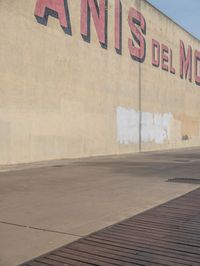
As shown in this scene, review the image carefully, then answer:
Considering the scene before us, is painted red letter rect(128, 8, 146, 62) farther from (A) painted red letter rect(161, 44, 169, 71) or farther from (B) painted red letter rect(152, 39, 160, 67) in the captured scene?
(A) painted red letter rect(161, 44, 169, 71)

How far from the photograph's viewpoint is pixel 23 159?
20.4 metres

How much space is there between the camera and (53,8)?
2233 centimetres

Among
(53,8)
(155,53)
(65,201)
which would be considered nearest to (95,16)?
(53,8)

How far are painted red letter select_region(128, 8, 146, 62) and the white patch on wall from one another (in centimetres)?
370

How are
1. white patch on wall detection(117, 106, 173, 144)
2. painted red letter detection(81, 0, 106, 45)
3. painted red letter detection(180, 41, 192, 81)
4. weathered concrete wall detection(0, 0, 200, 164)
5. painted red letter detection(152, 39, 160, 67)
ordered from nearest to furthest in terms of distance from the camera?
1. weathered concrete wall detection(0, 0, 200, 164)
2. painted red letter detection(81, 0, 106, 45)
3. white patch on wall detection(117, 106, 173, 144)
4. painted red letter detection(152, 39, 160, 67)
5. painted red letter detection(180, 41, 192, 81)

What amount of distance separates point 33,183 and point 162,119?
76.9 feet

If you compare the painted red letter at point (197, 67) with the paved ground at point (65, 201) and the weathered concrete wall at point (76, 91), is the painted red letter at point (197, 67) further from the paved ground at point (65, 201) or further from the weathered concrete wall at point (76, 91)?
the paved ground at point (65, 201)

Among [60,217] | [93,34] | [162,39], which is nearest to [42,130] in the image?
[93,34]

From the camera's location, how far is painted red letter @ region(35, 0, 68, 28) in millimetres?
21391

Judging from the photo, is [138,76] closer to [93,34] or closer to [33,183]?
[93,34]

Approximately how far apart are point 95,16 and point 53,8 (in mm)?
4275

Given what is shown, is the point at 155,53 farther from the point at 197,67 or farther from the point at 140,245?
the point at 140,245

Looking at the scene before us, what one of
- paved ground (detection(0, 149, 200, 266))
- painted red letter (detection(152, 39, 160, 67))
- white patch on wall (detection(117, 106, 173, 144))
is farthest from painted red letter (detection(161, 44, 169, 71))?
paved ground (detection(0, 149, 200, 266))

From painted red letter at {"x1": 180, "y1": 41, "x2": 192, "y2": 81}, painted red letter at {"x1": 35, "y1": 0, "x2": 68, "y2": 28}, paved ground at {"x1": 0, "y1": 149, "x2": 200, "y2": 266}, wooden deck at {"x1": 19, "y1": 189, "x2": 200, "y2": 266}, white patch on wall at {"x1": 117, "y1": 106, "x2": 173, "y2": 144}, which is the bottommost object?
wooden deck at {"x1": 19, "y1": 189, "x2": 200, "y2": 266}
